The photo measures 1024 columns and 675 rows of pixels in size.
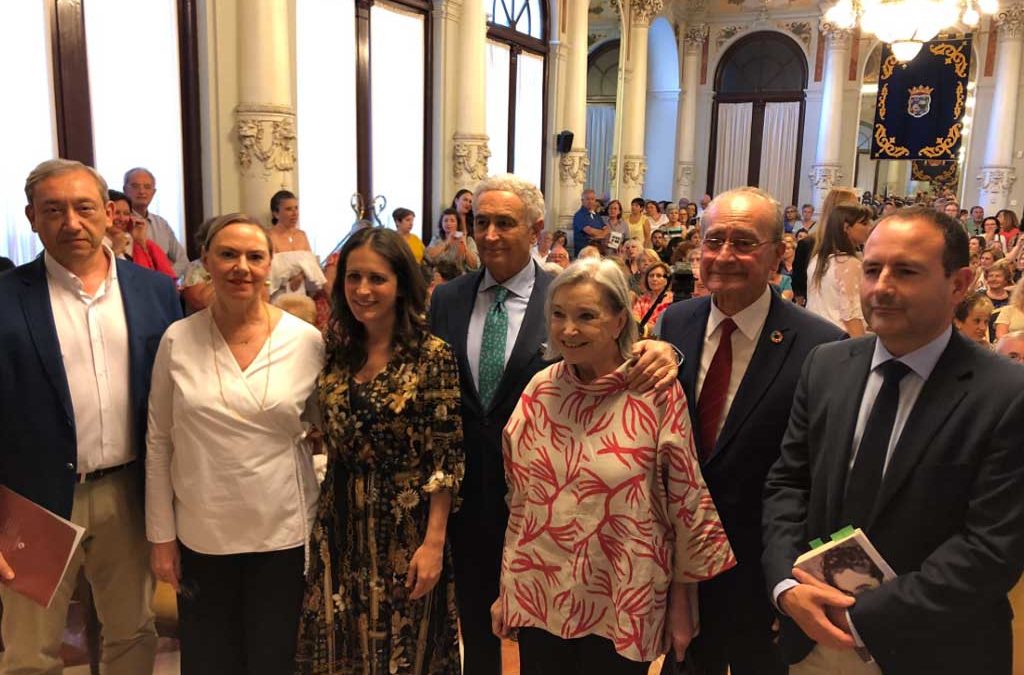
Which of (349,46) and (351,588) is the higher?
(349,46)

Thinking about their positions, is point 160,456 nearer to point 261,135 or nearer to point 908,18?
point 261,135

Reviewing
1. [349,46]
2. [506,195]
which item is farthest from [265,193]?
[506,195]

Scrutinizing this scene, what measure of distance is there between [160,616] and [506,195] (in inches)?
76.2

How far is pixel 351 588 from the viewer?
2064 millimetres

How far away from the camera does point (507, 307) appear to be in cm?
229

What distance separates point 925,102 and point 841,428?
50.7ft

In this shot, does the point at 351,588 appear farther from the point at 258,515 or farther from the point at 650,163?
the point at 650,163

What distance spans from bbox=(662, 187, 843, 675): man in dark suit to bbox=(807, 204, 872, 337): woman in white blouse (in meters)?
1.98

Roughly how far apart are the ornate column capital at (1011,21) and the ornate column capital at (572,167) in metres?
8.50

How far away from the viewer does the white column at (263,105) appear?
5.80 metres

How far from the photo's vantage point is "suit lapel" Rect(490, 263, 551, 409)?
7.15ft

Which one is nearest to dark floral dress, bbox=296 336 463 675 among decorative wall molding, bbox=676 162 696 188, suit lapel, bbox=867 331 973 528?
suit lapel, bbox=867 331 973 528

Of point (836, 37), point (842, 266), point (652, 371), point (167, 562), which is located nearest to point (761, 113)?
point (836, 37)

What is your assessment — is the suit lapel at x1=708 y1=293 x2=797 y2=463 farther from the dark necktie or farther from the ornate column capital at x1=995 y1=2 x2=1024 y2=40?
the ornate column capital at x1=995 y1=2 x2=1024 y2=40
